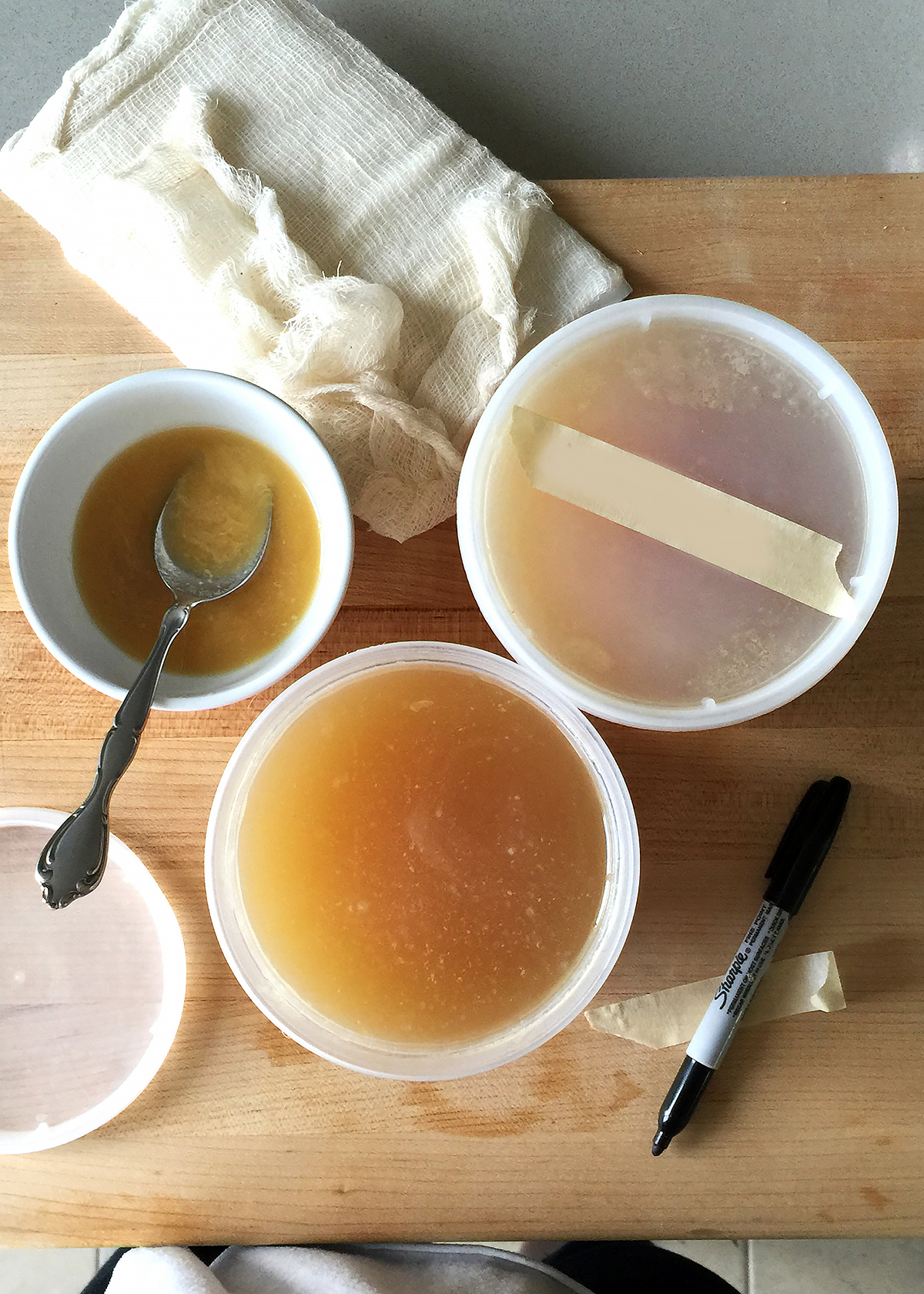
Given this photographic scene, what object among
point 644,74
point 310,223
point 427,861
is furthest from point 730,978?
point 644,74

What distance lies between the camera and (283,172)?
0.65 m

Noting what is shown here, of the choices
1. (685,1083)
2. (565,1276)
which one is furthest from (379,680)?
(565,1276)

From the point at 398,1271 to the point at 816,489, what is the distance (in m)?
0.64

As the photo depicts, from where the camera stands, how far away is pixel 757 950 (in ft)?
2.16

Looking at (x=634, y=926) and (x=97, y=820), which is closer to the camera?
(x=97, y=820)

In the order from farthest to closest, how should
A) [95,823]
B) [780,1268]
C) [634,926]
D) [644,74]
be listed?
[780,1268] < [644,74] < [634,926] < [95,823]

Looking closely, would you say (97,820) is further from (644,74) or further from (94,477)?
(644,74)

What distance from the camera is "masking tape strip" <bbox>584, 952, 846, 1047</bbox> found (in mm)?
662

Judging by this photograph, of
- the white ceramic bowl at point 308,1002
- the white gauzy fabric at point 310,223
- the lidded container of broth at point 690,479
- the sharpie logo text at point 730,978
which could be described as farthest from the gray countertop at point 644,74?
the sharpie logo text at point 730,978

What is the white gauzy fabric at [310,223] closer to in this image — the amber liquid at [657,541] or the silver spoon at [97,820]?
the amber liquid at [657,541]

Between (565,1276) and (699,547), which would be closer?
(699,547)

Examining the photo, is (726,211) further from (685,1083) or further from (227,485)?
(685,1083)

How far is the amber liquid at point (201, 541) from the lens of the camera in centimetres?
61

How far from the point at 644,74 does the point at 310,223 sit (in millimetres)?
377
